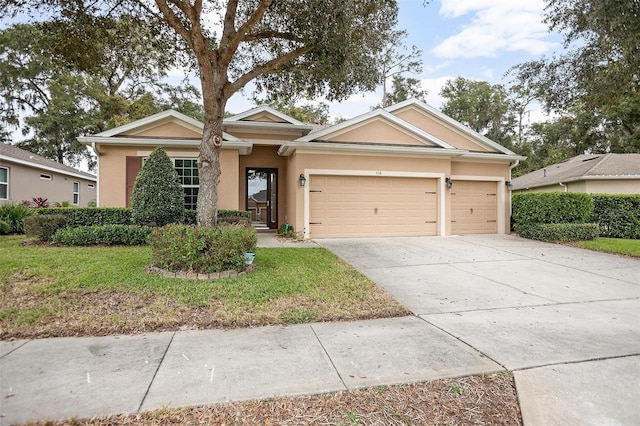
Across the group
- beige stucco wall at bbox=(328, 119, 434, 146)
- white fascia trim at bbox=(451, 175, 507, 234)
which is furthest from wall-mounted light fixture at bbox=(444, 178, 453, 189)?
white fascia trim at bbox=(451, 175, 507, 234)

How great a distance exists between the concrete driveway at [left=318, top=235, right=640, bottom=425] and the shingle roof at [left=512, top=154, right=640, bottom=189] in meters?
8.86

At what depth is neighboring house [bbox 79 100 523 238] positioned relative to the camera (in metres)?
10.6

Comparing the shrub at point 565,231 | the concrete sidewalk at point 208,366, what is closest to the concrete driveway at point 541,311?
the concrete sidewalk at point 208,366

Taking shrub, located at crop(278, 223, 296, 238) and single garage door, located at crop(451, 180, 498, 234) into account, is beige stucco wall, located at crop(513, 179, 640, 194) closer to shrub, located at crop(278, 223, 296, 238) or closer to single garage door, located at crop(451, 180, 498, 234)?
single garage door, located at crop(451, 180, 498, 234)

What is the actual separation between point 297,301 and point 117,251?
5.00 meters

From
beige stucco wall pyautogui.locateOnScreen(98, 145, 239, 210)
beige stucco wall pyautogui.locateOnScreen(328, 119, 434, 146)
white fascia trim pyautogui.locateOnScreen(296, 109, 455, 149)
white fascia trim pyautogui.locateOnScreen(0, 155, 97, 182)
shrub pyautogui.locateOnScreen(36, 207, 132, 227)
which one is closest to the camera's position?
shrub pyautogui.locateOnScreen(36, 207, 132, 227)

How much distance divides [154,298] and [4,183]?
15738 mm

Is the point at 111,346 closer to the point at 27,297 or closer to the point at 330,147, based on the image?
the point at 27,297

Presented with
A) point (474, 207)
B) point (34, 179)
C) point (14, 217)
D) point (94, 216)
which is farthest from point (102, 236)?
point (34, 179)

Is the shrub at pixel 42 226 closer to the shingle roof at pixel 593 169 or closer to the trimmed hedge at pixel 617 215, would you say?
the trimmed hedge at pixel 617 215

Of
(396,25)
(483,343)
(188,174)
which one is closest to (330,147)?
(396,25)

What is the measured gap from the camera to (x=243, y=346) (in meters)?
3.28

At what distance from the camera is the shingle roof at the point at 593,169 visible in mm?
14852

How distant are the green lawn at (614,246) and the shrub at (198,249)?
388 inches
